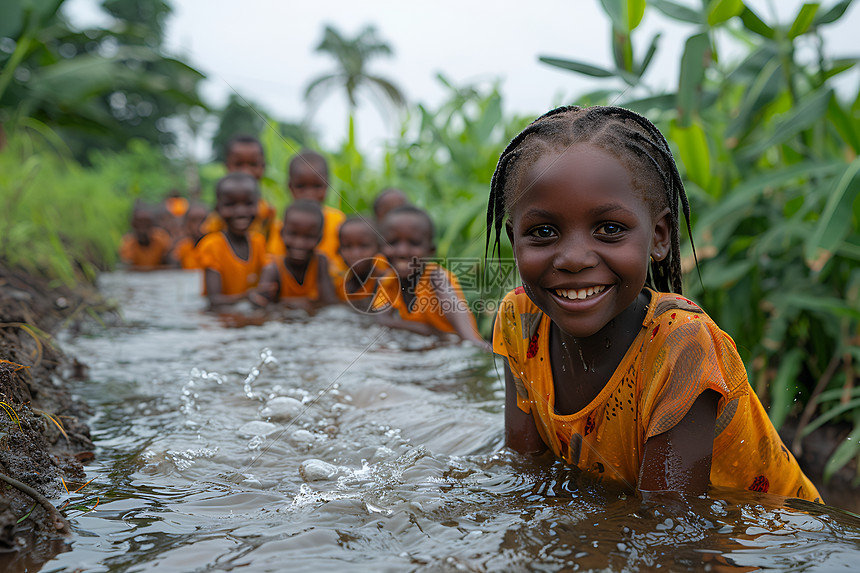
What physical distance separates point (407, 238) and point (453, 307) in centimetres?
49

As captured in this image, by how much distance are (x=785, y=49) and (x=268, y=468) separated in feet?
8.77

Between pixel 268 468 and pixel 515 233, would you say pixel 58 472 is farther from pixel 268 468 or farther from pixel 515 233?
pixel 515 233

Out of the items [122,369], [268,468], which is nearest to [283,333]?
[122,369]

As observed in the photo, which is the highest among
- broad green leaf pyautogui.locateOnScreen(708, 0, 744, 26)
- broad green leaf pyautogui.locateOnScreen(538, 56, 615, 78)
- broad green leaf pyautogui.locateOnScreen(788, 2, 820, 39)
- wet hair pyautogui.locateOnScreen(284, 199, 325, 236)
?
broad green leaf pyautogui.locateOnScreen(708, 0, 744, 26)

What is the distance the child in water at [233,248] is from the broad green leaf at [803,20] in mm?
3947

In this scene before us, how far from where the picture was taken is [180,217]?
38.9ft

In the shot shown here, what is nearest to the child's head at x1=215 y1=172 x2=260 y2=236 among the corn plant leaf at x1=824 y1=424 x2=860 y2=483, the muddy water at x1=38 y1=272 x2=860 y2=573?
the muddy water at x1=38 y1=272 x2=860 y2=573

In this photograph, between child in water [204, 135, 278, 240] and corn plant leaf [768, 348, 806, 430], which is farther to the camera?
child in water [204, 135, 278, 240]

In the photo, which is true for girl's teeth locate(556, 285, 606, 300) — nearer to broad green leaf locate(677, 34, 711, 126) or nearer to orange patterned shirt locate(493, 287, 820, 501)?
orange patterned shirt locate(493, 287, 820, 501)

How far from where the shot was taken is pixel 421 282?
13.5ft

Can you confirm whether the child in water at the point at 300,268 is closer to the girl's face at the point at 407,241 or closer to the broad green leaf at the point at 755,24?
the girl's face at the point at 407,241

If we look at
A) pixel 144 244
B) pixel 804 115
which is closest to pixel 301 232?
pixel 804 115

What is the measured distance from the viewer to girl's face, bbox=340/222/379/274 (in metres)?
4.76

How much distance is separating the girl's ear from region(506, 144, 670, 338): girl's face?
50 mm
